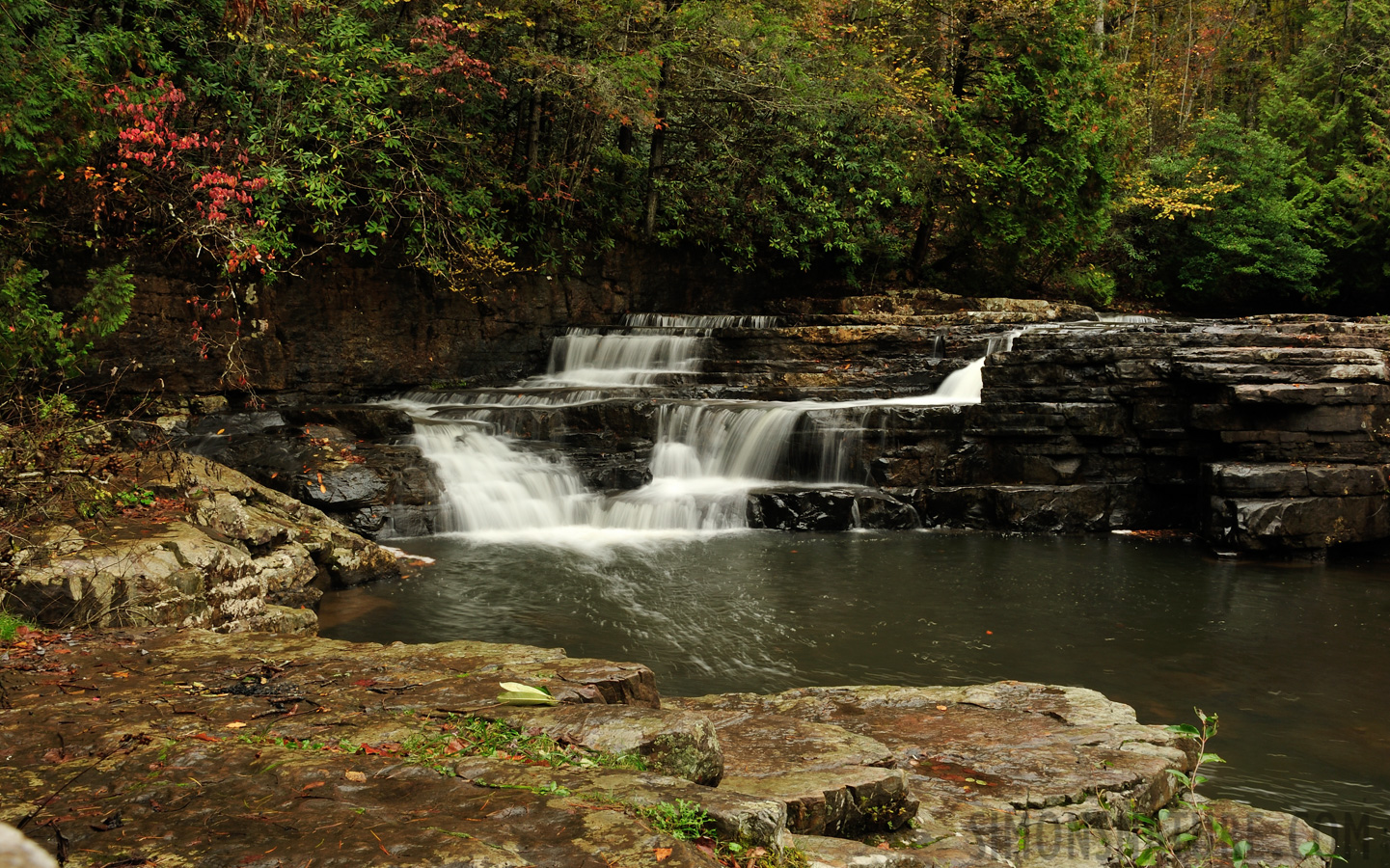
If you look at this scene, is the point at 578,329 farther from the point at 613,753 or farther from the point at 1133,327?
the point at 613,753

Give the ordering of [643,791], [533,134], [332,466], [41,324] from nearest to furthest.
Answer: [643,791], [41,324], [332,466], [533,134]

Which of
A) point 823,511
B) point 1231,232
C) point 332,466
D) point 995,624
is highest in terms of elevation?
point 1231,232

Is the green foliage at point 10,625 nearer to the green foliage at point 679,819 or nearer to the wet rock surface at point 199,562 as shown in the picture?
the wet rock surface at point 199,562

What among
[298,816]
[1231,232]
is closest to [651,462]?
[298,816]

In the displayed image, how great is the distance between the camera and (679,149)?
1855 cm

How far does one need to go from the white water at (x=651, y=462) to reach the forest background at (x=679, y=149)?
2.85 meters

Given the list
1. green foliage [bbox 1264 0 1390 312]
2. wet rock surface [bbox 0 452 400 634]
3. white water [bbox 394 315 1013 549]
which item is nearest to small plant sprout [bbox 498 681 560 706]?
wet rock surface [bbox 0 452 400 634]

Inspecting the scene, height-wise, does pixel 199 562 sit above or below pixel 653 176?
below

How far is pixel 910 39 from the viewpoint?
2144 cm

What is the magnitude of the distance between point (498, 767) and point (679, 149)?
1754cm

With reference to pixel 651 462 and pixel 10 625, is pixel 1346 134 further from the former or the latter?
pixel 10 625

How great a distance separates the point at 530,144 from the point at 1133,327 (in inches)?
419

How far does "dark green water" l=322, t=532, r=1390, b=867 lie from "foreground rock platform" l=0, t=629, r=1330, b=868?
134 centimetres

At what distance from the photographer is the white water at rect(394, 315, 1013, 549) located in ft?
35.7
